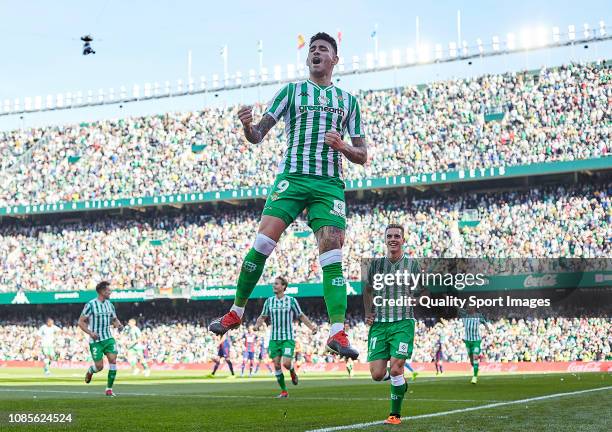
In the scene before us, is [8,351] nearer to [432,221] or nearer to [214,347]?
[214,347]

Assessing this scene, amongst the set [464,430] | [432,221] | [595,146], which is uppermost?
[595,146]

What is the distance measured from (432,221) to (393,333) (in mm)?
33692

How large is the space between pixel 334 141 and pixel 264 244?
1036 mm

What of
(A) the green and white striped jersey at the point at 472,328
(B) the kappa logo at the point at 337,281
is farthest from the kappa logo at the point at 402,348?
(A) the green and white striped jersey at the point at 472,328

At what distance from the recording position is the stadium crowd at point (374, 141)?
42.9m

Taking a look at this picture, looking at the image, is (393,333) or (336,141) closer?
(336,141)

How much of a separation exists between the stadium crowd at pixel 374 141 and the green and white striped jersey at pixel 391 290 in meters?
32.4

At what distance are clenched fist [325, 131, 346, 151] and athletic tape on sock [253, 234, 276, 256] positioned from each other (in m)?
0.94

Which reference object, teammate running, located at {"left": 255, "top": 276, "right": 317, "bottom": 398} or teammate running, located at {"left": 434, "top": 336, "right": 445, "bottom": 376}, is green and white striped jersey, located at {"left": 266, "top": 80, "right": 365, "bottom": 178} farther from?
teammate running, located at {"left": 434, "top": 336, "right": 445, "bottom": 376}

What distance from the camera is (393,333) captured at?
10281mm

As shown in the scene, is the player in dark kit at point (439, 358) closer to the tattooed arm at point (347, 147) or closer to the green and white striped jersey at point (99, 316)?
the green and white striped jersey at point (99, 316)

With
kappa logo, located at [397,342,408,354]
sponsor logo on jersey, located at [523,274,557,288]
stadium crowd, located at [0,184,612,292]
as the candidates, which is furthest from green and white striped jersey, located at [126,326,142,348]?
kappa logo, located at [397,342,408,354]

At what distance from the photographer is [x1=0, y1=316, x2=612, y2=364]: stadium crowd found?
118 feet

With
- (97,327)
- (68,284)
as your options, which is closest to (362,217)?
(68,284)
